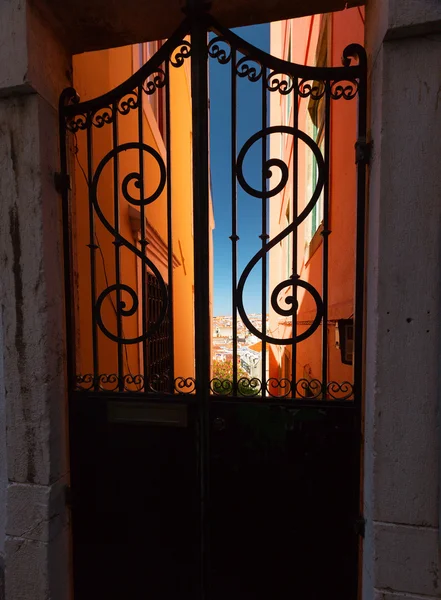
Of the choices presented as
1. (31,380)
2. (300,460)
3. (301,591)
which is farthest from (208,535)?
(31,380)

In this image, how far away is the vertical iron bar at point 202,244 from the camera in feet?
6.19

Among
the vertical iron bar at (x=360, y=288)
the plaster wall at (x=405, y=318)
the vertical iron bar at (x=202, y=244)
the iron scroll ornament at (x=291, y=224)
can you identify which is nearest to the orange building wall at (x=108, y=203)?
the vertical iron bar at (x=202, y=244)

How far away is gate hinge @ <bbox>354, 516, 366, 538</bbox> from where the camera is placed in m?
1.72

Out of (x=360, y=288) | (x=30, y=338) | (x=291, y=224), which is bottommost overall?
(x=30, y=338)

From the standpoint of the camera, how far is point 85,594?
2115 millimetres

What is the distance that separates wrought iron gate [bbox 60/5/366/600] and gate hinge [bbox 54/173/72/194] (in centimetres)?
2

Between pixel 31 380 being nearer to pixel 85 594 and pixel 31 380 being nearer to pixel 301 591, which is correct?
pixel 85 594

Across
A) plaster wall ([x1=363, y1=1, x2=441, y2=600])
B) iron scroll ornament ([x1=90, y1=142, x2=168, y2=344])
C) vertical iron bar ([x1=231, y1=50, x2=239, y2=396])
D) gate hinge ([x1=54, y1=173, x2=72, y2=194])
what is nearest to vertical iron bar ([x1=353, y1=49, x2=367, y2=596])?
plaster wall ([x1=363, y1=1, x2=441, y2=600])

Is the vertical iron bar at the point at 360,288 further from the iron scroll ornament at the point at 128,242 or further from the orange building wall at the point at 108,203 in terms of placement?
the orange building wall at the point at 108,203

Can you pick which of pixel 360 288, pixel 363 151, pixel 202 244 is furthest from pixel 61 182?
pixel 360 288

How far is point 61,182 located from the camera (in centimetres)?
200

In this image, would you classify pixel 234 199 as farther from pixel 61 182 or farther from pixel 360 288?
pixel 61 182

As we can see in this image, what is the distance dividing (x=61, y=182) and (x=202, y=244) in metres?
0.97

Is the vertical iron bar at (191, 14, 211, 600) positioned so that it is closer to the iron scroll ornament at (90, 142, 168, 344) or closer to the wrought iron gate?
the wrought iron gate
